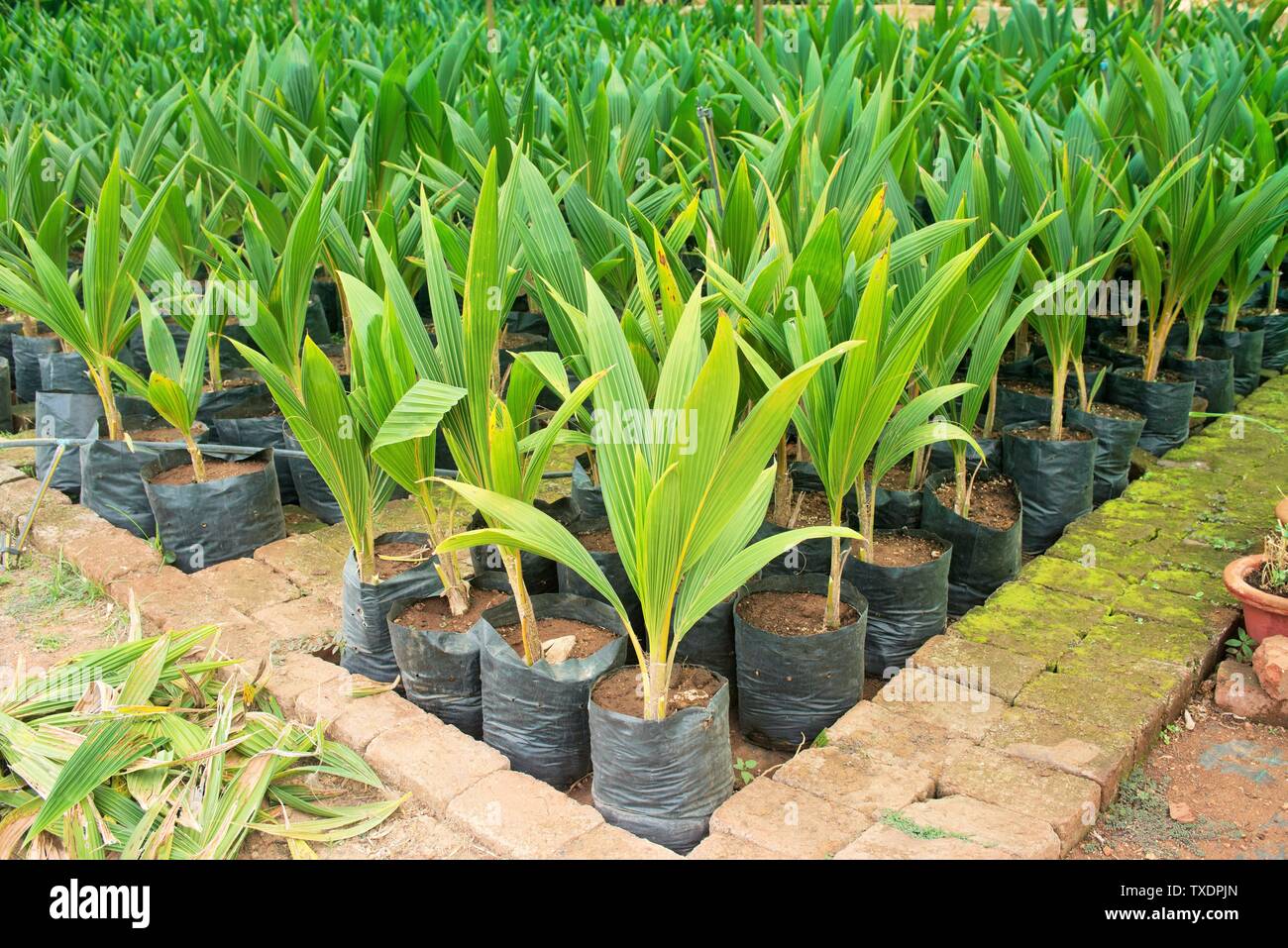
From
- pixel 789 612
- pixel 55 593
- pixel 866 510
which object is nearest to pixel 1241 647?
pixel 866 510

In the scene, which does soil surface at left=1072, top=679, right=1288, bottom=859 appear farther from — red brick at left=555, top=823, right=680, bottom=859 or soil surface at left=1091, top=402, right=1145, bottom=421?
soil surface at left=1091, top=402, right=1145, bottom=421

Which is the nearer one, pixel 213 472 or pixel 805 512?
pixel 805 512

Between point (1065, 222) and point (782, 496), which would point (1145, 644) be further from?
point (1065, 222)

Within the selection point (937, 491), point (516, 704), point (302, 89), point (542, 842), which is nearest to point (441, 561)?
point (516, 704)

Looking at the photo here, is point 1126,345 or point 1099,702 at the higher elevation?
point 1126,345

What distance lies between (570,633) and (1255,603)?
1236mm

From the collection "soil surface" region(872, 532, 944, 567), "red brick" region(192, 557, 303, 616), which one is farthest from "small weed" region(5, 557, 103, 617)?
"soil surface" region(872, 532, 944, 567)

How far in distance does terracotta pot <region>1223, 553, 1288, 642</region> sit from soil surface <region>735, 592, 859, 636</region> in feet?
2.35

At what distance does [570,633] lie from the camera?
211cm

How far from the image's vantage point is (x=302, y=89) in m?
3.72

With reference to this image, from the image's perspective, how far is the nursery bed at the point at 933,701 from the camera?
1.75 m

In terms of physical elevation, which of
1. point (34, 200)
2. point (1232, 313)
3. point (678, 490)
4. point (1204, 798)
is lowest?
point (1204, 798)

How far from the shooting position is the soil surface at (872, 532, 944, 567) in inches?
92.9

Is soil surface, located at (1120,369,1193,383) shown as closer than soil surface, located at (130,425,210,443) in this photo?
No
